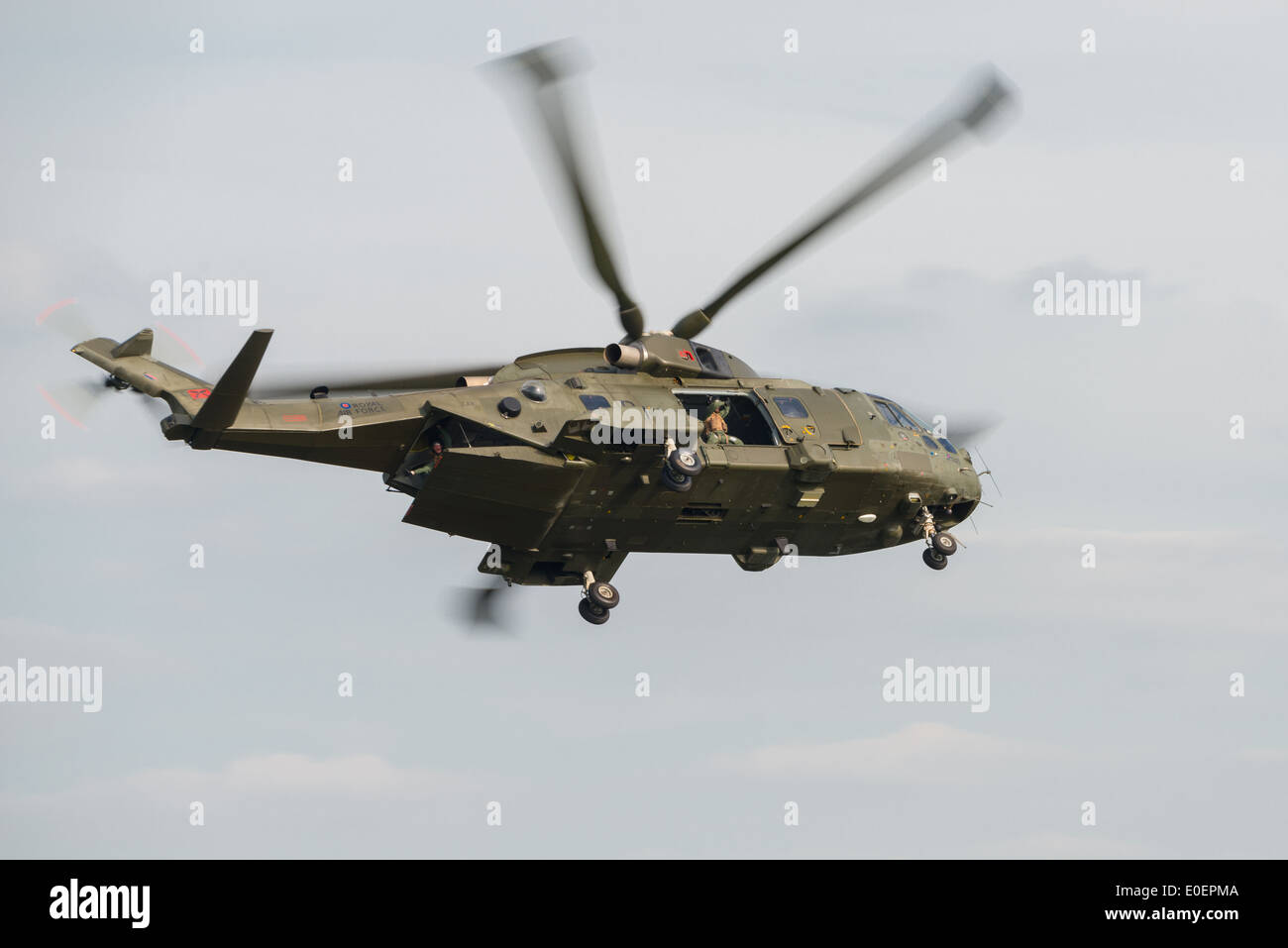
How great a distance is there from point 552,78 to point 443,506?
8.89 m

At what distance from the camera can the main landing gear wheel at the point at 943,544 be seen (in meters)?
44.5

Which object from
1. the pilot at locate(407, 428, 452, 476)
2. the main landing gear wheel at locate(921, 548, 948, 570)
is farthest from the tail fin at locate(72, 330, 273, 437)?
the main landing gear wheel at locate(921, 548, 948, 570)

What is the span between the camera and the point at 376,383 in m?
41.7

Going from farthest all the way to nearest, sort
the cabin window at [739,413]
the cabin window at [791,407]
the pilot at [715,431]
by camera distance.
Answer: the cabin window at [791,407], the cabin window at [739,413], the pilot at [715,431]

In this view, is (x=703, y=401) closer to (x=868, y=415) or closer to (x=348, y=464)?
(x=868, y=415)

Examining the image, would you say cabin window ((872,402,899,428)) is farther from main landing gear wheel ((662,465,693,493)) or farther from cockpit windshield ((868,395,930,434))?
main landing gear wheel ((662,465,693,493))

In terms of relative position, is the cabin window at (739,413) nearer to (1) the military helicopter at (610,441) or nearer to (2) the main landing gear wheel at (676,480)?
(1) the military helicopter at (610,441)

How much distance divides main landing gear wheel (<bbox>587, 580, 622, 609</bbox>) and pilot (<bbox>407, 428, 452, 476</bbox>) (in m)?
4.92

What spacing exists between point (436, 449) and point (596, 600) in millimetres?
5323

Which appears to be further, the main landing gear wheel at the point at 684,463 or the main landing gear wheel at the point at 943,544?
the main landing gear wheel at the point at 943,544

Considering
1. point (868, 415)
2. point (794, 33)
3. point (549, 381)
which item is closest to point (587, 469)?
point (549, 381)

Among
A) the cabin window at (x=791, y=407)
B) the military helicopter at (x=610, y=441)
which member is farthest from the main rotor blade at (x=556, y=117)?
the cabin window at (x=791, y=407)

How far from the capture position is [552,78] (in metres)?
36.3

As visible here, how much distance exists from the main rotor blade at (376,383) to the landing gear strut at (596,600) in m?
5.00
